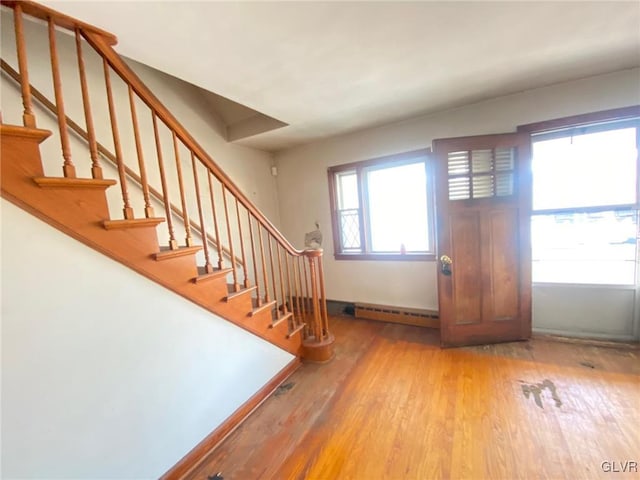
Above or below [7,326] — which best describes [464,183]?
above

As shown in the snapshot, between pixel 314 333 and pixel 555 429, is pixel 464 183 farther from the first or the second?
pixel 314 333

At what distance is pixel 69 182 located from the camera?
1077 millimetres


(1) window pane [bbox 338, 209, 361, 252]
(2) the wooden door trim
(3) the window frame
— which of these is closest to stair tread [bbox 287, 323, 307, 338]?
(1) window pane [bbox 338, 209, 361, 252]

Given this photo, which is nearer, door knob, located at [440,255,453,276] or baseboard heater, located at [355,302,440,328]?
door knob, located at [440,255,453,276]

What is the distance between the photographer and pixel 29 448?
→ 100cm

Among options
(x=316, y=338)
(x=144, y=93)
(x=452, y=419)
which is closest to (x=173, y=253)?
(x=144, y=93)

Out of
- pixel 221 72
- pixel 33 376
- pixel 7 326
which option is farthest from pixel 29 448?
pixel 221 72

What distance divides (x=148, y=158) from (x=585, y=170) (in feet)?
13.4

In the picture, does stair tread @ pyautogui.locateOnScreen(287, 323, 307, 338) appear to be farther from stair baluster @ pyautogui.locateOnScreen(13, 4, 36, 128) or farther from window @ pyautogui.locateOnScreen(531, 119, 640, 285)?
window @ pyautogui.locateOnScreen(531, 119, 640, 285)

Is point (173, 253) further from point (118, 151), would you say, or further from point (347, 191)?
point (347, 191)

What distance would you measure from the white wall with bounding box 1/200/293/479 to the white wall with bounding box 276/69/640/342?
2.24m

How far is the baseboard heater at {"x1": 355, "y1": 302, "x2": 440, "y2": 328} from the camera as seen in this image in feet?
10.0

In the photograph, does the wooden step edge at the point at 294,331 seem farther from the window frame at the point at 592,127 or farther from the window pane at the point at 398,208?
the window frame at the point at 592,127

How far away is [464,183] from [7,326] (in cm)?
314
